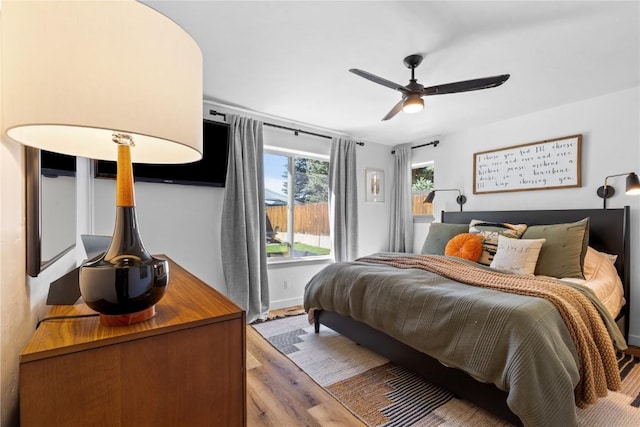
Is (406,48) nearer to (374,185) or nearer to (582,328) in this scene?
(582,328)

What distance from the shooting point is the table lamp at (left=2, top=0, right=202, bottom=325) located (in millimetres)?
514

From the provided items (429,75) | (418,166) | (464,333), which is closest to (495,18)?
(429,75)

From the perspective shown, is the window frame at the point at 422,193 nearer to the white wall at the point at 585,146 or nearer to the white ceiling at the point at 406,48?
the white wall at the point at 585,146

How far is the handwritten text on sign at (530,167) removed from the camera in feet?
9.79

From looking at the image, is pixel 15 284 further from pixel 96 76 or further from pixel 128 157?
pixel 96 76

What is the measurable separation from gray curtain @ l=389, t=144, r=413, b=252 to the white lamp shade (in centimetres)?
417

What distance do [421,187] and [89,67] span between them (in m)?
4.45

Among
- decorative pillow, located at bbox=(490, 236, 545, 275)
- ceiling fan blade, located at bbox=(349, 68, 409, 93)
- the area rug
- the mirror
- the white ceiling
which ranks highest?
the white ceiling

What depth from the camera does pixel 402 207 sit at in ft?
14.7

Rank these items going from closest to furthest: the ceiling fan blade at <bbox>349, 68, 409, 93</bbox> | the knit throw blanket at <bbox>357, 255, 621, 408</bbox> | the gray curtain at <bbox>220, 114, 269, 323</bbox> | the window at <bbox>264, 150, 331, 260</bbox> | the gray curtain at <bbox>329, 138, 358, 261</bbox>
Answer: the knit throw blanket at <bbox>357, 255, 621, 408</bbox> → the ceiling fan blade at <bbox>349, 68, 409, 93</bbox> → the gray curtain at <bbox>220, 114, 269, 323</bbox> → the window at <bbox>264, 150, 331, 260</bbox> → the gray curtain at <bbox>329, 138, 358, 261</bbox>

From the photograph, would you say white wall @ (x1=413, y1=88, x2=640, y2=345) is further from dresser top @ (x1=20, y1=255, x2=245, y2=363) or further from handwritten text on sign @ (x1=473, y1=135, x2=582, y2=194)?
dresser top @ (x1=20, y1=255, x2=245, y2=363)

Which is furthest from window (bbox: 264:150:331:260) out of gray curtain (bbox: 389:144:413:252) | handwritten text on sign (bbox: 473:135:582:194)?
handwritten text on sign (bbox: 473:135:582:194)

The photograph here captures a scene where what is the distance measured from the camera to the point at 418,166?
4539mm

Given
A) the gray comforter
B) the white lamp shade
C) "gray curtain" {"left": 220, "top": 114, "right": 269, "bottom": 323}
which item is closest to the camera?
the white lamp shade
